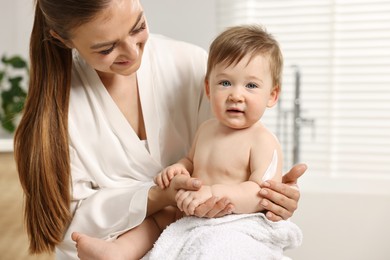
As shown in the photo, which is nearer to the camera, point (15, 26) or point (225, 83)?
point (225, 83)

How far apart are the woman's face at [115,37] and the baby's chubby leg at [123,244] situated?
43 centimetres

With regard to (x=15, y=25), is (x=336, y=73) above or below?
below

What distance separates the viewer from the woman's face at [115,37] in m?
1.31

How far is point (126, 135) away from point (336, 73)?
2198 millimetres

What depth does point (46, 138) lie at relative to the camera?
1.51m

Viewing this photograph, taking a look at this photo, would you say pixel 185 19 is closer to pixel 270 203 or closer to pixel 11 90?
pixel 11 90

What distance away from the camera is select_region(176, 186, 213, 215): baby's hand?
129 centimetres

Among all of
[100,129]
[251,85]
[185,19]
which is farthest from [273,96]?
[185,19]

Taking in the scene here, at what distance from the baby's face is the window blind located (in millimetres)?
1953

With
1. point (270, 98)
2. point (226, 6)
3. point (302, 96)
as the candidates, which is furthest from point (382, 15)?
point (270, 98)

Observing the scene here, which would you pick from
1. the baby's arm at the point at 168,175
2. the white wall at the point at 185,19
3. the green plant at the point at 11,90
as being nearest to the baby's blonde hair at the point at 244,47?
the baby's arm at the point at 168,175

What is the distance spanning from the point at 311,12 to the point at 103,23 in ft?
7.78

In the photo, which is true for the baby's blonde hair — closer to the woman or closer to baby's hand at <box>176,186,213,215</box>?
the woman

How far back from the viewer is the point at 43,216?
5.04 feet
